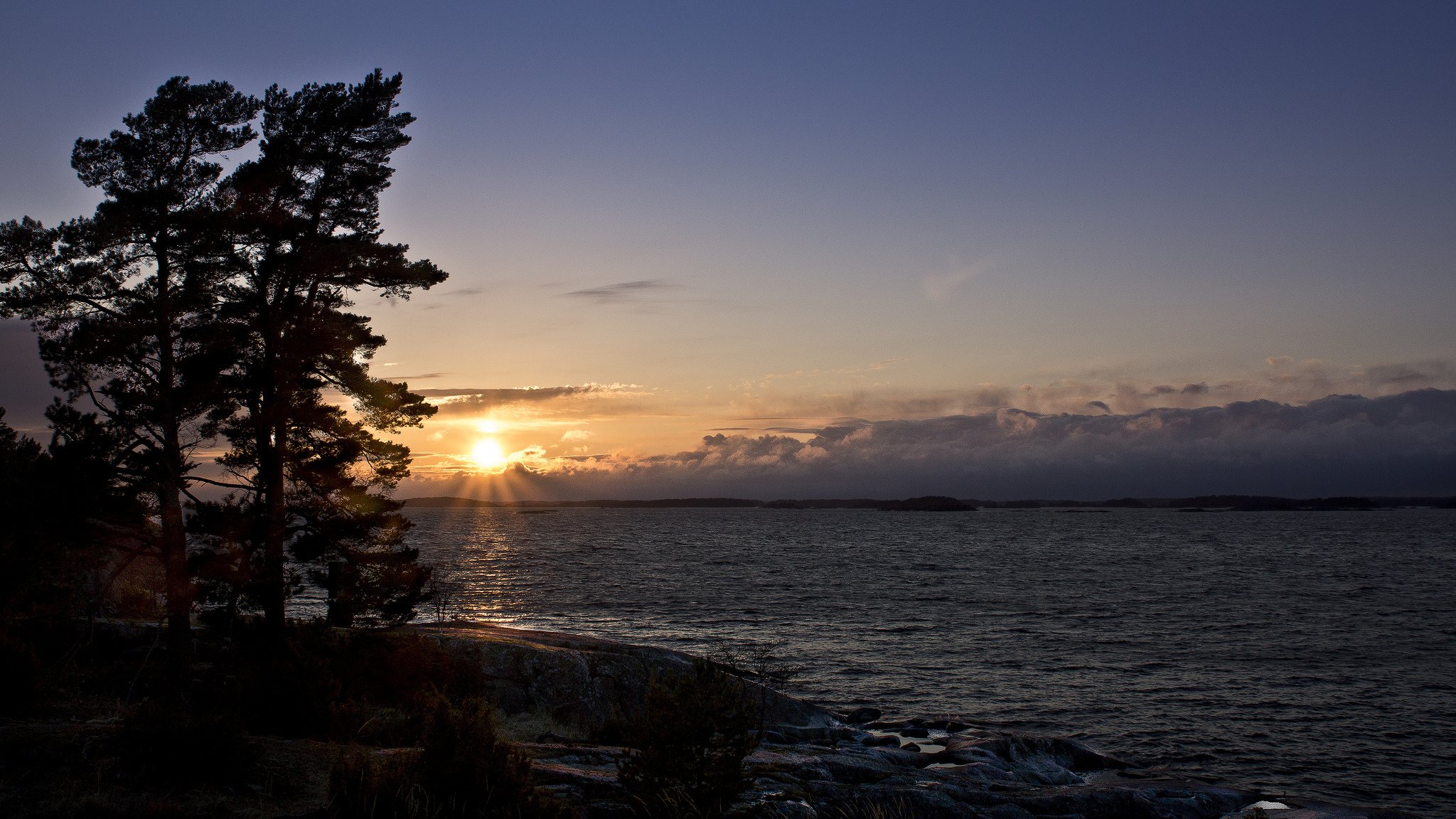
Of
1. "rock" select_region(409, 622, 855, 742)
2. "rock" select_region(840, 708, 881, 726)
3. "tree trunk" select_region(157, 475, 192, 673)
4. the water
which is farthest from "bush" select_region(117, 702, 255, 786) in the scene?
the water

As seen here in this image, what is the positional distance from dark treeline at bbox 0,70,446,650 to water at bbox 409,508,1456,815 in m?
17.0

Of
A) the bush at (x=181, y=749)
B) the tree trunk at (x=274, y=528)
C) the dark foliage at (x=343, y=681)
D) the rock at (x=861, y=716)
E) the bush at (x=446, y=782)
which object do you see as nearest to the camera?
the bush at (x=446, y=782)

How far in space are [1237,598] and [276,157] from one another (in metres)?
61.4

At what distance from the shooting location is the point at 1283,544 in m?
125

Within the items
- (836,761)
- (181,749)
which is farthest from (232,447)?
(836,761)

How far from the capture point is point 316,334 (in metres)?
21.9

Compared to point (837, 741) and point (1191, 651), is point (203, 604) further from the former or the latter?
point (1191, 651)

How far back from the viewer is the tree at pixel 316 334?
71.2ft

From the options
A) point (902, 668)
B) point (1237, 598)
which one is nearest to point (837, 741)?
point (902, 668)

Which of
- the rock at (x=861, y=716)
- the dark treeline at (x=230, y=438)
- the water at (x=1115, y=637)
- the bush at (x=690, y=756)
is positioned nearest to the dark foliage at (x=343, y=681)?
the dark treeline at (x=230, y=438)

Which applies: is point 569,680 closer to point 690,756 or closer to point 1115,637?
point 690,756

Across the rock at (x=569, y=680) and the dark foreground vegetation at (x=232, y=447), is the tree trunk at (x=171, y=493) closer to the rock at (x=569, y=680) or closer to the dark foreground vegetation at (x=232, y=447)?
the dark foreground vegetation at (x=232, y=447)

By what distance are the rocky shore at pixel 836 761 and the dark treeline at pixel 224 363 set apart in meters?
4.40

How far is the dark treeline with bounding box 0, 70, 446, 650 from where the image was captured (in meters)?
19.8
